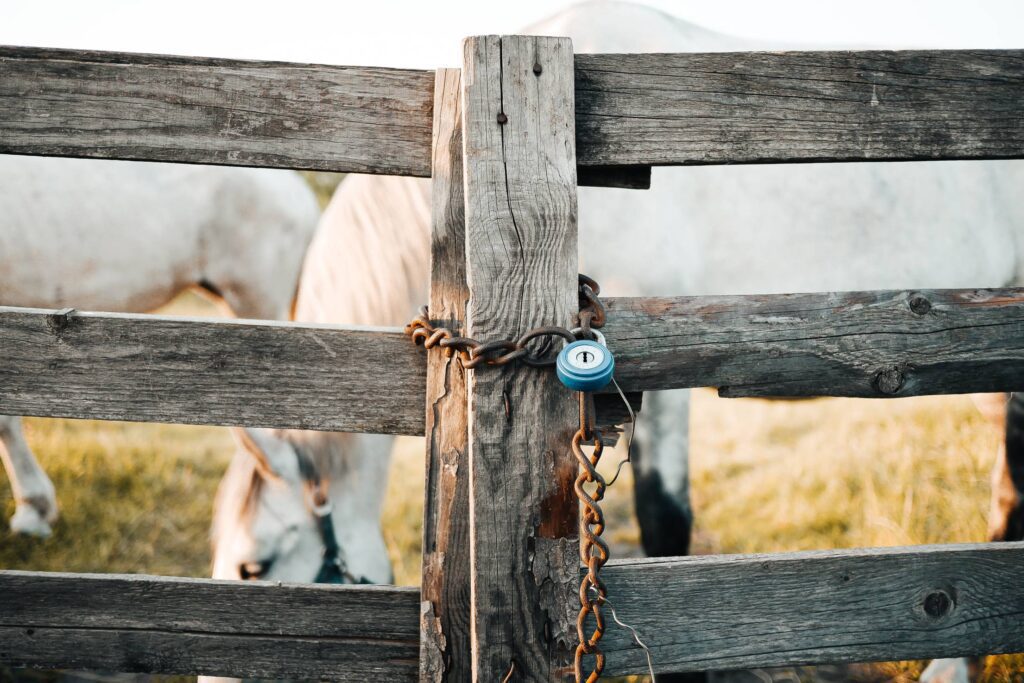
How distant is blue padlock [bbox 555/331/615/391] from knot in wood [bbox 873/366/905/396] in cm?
50

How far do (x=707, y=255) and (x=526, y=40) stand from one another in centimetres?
176

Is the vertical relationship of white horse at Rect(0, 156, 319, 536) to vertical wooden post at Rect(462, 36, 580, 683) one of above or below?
above

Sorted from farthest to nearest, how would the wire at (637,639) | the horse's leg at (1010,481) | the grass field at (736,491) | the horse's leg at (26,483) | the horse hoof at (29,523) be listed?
1. the horse's leg at (26,483)
2. the horse hoof at (29,523)
3. the grass field at (736,491)
4. the horse's leg at (1010,481)
5. the wire at (637,639)

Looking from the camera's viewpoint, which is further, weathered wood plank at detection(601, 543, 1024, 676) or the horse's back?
the horse's back

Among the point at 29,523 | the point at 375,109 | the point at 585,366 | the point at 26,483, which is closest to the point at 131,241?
the point at 26,483

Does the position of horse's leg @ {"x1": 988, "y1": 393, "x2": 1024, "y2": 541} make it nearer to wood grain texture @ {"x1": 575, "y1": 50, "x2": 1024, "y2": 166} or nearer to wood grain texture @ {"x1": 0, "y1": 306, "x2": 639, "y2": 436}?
wood grain texture @ {"x1": 575, "y1": 50, "x2": 1024, "y2": 166}

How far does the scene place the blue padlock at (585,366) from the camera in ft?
3.24

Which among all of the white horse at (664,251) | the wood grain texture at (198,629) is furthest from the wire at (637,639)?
the white horse at (664,251)

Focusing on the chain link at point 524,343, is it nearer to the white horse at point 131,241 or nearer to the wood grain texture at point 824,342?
the wood grain texture at point 824,342

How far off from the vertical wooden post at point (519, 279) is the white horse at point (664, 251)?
1175mm

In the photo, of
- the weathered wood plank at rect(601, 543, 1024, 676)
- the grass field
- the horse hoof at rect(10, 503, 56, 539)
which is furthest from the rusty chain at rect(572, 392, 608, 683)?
the horse hoof at rect(10, 503, 56, 539)

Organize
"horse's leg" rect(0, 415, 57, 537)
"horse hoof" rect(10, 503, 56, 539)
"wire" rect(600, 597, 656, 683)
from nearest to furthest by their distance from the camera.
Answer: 1. "wire" rect(600, 597, 656, 683)
2. "horse hoof" rect(10, 503, 56, 539)
3. "horse's leg" rect(0, 415, 57, 537)

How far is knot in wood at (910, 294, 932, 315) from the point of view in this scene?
1215mm

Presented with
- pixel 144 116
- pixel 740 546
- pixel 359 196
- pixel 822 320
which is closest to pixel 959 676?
pixel 740 546
